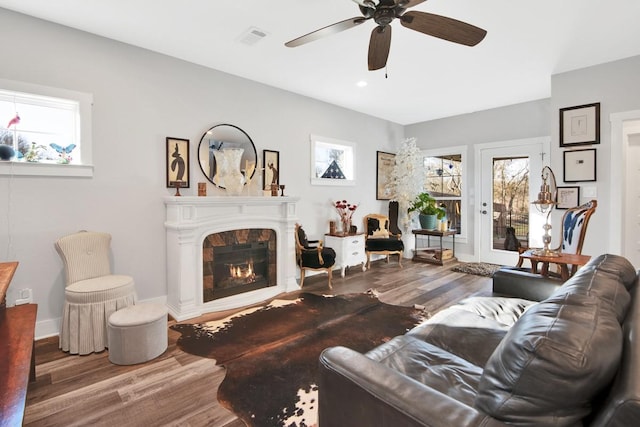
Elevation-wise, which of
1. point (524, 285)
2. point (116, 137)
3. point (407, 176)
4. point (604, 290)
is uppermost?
point (116, 137)

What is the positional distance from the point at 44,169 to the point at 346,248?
367 cm

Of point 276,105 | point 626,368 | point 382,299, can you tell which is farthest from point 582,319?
point 276,105

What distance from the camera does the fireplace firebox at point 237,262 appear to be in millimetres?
3484

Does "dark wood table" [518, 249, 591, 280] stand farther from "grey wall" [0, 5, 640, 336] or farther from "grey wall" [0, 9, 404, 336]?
"grey wall" [0, 9, 404, 336]

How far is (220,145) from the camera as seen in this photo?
3.85 meters

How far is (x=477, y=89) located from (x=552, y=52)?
119 centimetres

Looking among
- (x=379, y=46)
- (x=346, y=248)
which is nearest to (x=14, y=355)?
(x=379, y=46)

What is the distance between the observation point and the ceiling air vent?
2.92m

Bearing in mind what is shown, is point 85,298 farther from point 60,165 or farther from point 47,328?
point 60,165

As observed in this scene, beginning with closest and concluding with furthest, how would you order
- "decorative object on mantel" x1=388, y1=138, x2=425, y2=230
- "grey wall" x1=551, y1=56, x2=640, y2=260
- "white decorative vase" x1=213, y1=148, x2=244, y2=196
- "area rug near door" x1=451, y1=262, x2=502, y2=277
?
1. "grey wall" x1=551, y1=56, x2=640, y2=260
2. "white decorative vase" x1=213, y1=148, x2=244, y2=196
3. "area rug near door" x1=451, y1=262, x2=502, y2=277
4. "decorative object on mantel" x1=388, y1=138, x2=425, y2=230

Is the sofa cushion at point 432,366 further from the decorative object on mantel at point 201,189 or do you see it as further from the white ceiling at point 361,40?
the decorative object on mantel at point 201,189

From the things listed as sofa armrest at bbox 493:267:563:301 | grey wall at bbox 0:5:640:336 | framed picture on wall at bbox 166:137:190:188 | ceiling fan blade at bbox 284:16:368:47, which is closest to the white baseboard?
grey wall at bbox 0:5:640:336

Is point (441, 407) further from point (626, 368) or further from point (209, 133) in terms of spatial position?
point (209, 133)

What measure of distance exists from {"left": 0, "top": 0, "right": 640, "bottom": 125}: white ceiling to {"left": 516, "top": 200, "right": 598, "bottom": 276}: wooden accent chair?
63.4 inches
